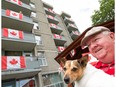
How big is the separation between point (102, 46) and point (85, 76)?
0.30 metres

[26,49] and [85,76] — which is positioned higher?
[26,49]

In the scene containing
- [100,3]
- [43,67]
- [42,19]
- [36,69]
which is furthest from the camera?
[42,19]

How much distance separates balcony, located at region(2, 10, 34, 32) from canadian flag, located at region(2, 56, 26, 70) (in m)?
4.01

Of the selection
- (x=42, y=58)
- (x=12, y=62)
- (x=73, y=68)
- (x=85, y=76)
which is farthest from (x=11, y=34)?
(x=85, y=76)

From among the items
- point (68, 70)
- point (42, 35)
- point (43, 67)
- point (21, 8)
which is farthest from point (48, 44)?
point (68, 70)

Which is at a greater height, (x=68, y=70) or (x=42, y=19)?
(x=42, y=19)

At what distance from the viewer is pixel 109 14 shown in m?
20.0

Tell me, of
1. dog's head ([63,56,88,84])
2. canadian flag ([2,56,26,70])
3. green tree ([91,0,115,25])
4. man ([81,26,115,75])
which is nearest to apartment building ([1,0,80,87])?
canadian flag ([2,56,26,70])

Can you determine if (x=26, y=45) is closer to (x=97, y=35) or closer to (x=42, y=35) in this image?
(x=42, y=35)

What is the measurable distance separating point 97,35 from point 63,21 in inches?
1220

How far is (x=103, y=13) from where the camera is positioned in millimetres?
20438

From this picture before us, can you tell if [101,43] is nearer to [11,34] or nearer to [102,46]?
[102,46]

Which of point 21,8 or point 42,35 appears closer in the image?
point 21,8

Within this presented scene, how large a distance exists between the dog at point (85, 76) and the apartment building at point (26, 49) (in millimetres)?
11079
